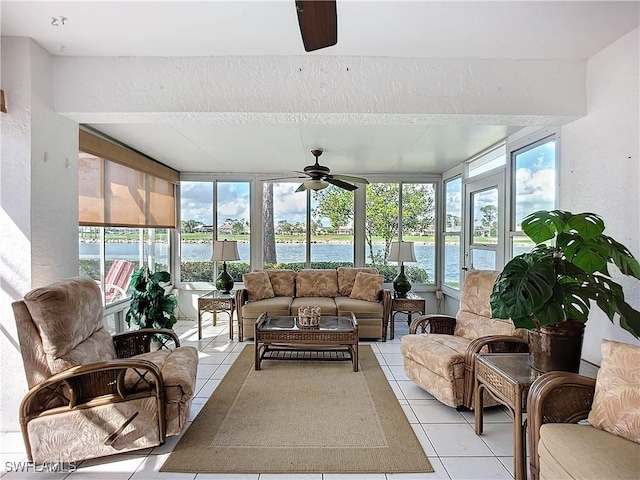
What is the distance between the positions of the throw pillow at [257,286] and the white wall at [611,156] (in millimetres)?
3785

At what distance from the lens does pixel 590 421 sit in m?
1.74

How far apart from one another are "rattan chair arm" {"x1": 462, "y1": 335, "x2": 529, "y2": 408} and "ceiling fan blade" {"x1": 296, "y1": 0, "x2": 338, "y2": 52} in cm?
234

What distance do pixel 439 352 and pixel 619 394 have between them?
1372 millimetres

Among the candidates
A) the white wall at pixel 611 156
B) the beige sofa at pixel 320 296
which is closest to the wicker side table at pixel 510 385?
the white wall at pixel 611 156

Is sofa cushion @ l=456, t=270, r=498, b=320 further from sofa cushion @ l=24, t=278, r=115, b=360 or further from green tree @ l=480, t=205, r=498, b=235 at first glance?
sofa cushion @ l=24, t=278, r=115, b=360

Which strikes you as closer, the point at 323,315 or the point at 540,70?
the point at 540,70

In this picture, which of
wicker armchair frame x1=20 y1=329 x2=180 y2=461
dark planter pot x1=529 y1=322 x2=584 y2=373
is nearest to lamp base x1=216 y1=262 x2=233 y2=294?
wicker armchair frame x1=20 y1=329 x2=180 y2=461

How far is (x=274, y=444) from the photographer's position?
2414 mm

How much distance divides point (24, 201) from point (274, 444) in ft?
7.72

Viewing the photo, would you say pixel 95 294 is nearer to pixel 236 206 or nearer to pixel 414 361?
pixel 414 361

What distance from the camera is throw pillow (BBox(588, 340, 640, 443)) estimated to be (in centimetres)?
160

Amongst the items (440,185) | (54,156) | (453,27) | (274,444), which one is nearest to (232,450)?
(274,444)

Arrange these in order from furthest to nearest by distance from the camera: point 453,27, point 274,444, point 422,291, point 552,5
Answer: point 422,291, point 274,444, point 453,27, point 552,5

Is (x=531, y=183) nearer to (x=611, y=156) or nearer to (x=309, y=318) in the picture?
(x=611, y=156)
